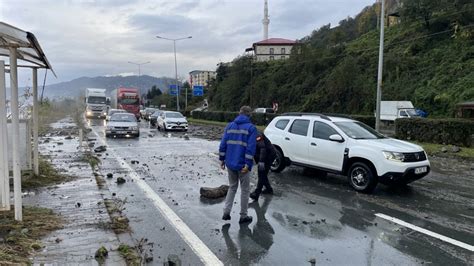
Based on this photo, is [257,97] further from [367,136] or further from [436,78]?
[367,136]

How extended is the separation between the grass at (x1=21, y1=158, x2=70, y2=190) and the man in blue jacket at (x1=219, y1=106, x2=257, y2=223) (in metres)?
4.76

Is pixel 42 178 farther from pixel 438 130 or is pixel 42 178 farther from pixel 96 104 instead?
pixel 96 104

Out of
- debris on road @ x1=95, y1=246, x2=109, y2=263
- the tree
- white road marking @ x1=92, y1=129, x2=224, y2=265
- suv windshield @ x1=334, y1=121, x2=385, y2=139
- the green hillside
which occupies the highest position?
the tree

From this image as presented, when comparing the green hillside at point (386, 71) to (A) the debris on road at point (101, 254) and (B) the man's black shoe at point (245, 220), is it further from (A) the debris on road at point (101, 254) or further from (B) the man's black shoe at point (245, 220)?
(A) the debris on road at point (101, 254)

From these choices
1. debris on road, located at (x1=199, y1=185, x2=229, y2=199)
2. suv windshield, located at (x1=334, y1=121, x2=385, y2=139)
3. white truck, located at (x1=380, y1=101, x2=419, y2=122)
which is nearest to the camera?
debris on road, located at (x1=199, y1=185, x2=229, y2=199)

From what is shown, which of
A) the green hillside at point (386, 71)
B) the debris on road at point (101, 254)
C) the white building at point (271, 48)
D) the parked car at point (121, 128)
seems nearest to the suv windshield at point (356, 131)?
the debris on road at point (101, 254)

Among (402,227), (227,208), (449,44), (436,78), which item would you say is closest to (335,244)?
(402,227)

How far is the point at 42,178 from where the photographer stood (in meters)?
9.79

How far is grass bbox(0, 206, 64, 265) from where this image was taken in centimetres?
497

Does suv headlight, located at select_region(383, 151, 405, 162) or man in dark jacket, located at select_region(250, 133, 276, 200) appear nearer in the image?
man in dark jacket, located at select_region(250, 133, 276, 200)

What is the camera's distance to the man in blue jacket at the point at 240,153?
653 centimetres

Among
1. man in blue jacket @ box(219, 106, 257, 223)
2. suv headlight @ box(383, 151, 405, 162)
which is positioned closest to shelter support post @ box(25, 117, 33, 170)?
man in blue jacket @ box(219, 106, 257, 223)

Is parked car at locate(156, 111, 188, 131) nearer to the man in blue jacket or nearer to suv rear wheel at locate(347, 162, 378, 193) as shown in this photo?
suv rear wheel at locate(347, 162, 378, 193)

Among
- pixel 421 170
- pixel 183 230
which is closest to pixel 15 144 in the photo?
pixel 183 230
